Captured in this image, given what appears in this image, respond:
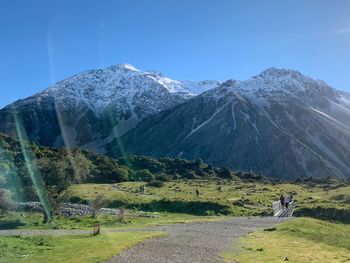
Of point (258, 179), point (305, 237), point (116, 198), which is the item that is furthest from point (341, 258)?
point (258, 179)

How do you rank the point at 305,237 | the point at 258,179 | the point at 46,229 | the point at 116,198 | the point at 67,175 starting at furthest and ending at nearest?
1. the point at 258,179
2. the point at 116,198
3. the point at 67,175
4. the point at 46,229
5. the point at 305,237

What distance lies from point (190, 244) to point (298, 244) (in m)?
8.88

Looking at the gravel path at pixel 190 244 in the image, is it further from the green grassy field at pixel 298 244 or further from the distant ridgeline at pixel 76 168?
the distant ridgeline at pixel 76 168

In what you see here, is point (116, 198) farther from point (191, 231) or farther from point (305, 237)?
point (305, 237)

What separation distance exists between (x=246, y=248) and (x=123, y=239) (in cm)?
923

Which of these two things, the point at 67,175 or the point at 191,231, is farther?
the point at 67,175

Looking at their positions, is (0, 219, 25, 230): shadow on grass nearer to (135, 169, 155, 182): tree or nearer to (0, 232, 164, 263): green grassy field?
(0, 232, 164, 263): green grassy field

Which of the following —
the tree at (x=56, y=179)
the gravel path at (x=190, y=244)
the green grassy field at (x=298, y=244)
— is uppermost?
the tree at (x=56, y=179)

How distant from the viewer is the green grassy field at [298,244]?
31.4 m

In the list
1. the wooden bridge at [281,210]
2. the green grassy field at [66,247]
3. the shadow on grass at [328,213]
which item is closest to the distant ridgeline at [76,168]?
the green grassy field at [66,247]

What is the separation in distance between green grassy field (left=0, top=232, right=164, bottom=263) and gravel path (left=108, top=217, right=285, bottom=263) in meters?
1.28

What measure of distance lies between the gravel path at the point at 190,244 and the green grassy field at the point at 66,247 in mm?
1276

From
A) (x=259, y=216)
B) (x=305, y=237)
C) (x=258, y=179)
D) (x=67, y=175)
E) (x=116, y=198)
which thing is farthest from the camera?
(x=258, y=179)

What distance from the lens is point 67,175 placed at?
58.6 meters
